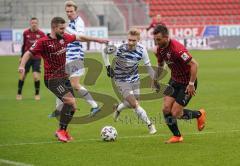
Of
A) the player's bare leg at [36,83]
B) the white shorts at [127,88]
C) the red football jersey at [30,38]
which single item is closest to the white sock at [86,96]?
the white shorts at [127,88]

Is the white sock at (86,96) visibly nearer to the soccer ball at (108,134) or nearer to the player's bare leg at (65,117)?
the player's bare leg at (65,117)

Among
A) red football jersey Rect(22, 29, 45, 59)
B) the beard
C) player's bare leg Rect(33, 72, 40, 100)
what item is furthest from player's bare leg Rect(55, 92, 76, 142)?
red football jersey Rect(22, 29, 45, 59)

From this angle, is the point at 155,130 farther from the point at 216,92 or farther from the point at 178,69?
the point at 216,92

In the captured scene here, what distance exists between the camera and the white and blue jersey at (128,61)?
12.7 metres

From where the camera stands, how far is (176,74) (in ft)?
35.5

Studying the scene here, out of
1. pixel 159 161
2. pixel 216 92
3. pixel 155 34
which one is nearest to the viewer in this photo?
pixel 159 161

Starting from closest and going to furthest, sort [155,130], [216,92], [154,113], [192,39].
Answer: [155,130]
[154,113]
[216,92]
[192,39]

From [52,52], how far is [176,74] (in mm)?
2177

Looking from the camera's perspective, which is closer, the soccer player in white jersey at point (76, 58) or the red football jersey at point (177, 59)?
the red football jersey at point (177, 59)

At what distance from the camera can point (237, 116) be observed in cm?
1387

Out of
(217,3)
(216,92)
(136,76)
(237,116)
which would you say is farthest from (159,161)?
(217,3)

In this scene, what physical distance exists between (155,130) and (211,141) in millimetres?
1521

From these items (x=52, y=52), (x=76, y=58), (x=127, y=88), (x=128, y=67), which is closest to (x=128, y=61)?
(x=128, y=67)

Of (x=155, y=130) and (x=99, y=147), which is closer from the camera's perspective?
(x=99, y=147)
